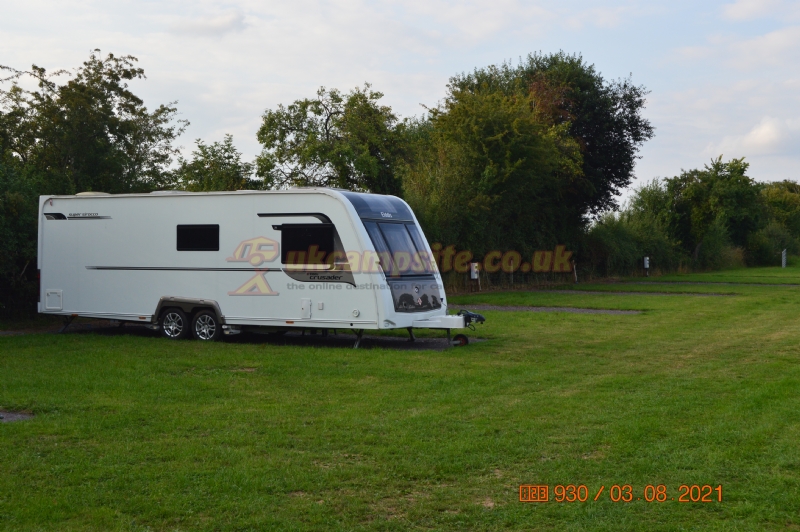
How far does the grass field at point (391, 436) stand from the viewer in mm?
5539

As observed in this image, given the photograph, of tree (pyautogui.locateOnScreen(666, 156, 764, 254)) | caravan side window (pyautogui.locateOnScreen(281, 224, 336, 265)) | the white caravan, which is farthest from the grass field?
tree (pyautogui.locateOnScreen(666, 156, 764, 254))

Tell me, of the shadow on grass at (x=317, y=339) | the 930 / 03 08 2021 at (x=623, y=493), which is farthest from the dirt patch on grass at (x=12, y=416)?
the shadow on grass at (x=317, y=339)

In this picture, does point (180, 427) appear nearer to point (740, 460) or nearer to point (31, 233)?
point (740, 460)

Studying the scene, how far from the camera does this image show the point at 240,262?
15039mm

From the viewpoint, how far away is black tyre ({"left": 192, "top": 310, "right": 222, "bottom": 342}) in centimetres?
1533

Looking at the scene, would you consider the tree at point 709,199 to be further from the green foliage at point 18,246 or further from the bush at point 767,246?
the green foliage at point 18,246

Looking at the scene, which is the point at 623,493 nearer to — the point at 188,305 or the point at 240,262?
the point at 240,262

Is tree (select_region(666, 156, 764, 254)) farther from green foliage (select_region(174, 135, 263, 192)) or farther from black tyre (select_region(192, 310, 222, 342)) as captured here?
black tyre (select_region(192, 310, 222, 342))

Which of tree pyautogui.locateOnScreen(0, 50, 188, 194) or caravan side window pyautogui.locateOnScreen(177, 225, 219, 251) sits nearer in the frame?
caravan side window pyautogui.locateOnScreen(177, 225, 219, 251)

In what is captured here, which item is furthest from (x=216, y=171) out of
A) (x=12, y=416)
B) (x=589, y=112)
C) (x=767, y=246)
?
(x=767, y=246)

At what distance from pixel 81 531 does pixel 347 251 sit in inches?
367

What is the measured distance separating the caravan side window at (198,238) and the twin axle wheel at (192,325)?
3.97 feet

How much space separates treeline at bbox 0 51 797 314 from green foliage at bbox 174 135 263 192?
70mm

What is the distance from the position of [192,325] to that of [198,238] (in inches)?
65.8
